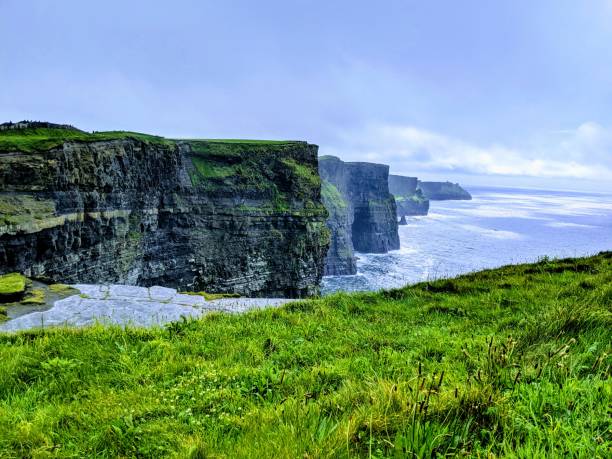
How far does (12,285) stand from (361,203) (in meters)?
174

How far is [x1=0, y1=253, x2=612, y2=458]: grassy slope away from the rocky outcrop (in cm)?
13371

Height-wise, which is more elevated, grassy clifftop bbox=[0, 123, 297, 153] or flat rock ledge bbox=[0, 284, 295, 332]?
grassy clifftop bbox=[0, 123, 297, 153]

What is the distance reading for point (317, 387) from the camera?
416 cm

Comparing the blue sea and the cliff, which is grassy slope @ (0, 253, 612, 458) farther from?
the blue sea

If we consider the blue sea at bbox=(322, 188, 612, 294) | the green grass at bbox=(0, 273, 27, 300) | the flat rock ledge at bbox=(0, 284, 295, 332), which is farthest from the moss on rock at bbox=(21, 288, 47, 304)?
the blue sea at bbox=(322, 188, 612, 294)

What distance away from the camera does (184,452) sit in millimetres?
2785

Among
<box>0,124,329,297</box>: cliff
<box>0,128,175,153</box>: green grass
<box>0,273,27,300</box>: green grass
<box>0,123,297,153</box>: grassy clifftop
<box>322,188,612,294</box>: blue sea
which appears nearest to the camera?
<box>0,273,27,300</box>: green grass

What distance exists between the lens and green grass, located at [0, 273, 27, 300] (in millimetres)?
8875

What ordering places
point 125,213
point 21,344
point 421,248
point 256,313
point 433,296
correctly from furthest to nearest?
1. point 421,248
2. point 125,213
3. point 433,296
4. point 256,313
5. point 21,344

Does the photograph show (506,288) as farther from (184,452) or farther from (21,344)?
(21,344)

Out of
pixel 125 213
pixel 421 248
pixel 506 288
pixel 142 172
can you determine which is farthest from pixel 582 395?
pixel 421 248

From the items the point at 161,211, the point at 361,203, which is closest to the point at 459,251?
the point at 361,203

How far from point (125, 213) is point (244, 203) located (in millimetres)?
22294

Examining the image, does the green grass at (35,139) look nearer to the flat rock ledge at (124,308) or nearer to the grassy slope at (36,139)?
the grassy slope at (36,139)
